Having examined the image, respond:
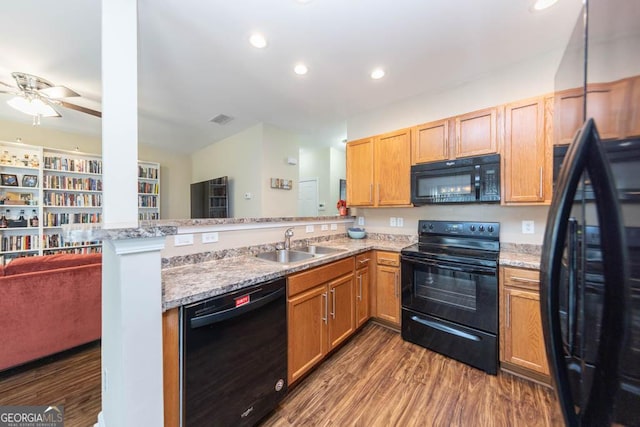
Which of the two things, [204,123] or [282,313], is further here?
[204,123]

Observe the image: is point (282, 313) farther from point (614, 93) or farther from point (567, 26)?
point (567, 26)

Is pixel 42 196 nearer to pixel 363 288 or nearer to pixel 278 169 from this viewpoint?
pixel 278 169

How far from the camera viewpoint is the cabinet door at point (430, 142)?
8.02 ft

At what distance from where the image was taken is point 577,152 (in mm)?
557

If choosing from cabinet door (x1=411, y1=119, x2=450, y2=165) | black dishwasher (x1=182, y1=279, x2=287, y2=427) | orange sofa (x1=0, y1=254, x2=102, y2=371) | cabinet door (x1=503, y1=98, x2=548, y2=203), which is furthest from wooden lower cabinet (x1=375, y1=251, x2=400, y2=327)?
orange sofa (x1=0, y1=254, x2=102, y2=371)

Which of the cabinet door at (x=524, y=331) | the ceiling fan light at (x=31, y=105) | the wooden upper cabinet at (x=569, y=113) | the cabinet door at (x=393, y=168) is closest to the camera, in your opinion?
the wooden upper cabinet at (x=569, y=113)

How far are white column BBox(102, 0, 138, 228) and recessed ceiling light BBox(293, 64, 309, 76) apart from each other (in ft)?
4.30

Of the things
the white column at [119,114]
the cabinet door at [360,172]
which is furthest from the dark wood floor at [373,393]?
the cabinet door at [360,172]

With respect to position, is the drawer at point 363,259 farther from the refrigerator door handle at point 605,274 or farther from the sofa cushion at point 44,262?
the sofa cushion at point 44,262

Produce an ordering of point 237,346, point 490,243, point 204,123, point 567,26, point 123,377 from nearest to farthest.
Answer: point 123,377 → point 237,346 → point 567,26 → point 490,243 → point 204,123

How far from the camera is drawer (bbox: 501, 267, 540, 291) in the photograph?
181 centimetres

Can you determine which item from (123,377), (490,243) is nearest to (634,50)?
(123,377)

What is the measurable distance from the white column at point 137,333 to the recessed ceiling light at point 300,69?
205 cm

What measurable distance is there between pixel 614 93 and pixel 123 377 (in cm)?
184
